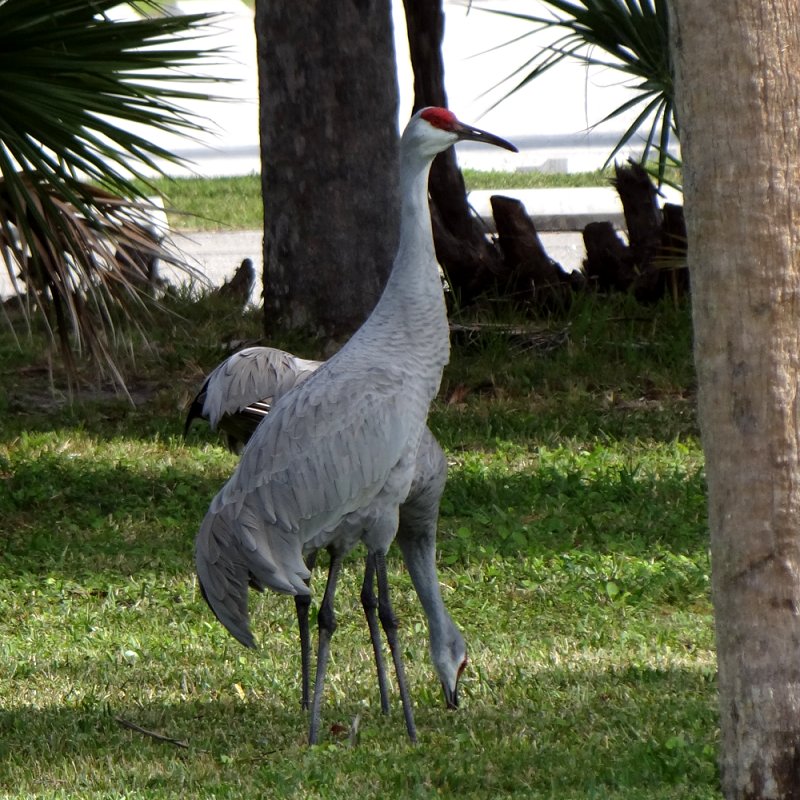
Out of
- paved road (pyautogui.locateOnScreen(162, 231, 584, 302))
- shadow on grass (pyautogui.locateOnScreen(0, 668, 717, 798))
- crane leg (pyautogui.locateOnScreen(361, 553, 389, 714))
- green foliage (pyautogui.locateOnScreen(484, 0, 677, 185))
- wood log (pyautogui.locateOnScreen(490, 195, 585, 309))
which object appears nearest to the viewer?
shadow on grass (pyautogui.locateOnScreen(0, 668, 717, 798))

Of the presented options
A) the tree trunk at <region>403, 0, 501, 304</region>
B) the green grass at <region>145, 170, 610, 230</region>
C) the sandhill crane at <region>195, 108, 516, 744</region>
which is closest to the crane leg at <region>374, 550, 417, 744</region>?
the sandhill crane at <region>195, 108, 516, 744</region>

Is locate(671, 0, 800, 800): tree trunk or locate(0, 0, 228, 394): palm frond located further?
locate(0, 0, 228, 394): palm frond

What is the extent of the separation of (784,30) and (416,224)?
165 cm

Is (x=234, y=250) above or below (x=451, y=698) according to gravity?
above

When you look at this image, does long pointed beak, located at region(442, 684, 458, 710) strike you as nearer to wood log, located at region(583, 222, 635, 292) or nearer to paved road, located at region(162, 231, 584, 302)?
wood log, located at region(583, 222, 635, 292)

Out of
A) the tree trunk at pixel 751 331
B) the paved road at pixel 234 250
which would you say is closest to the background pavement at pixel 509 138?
the paved road at pixel 234 250

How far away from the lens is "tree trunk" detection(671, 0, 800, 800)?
3.00 m

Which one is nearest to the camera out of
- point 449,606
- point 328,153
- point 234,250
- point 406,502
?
point 406,502

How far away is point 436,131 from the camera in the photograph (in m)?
4.52

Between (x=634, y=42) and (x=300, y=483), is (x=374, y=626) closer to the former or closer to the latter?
(x=300, y=483)

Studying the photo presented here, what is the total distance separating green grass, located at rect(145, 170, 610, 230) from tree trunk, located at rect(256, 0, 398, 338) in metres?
7.29

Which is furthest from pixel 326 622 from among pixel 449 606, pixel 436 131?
pixel 436 131

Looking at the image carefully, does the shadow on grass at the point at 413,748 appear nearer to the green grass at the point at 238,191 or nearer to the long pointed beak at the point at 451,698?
the long pointed beak at the point at 451,698

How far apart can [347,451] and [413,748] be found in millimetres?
899
